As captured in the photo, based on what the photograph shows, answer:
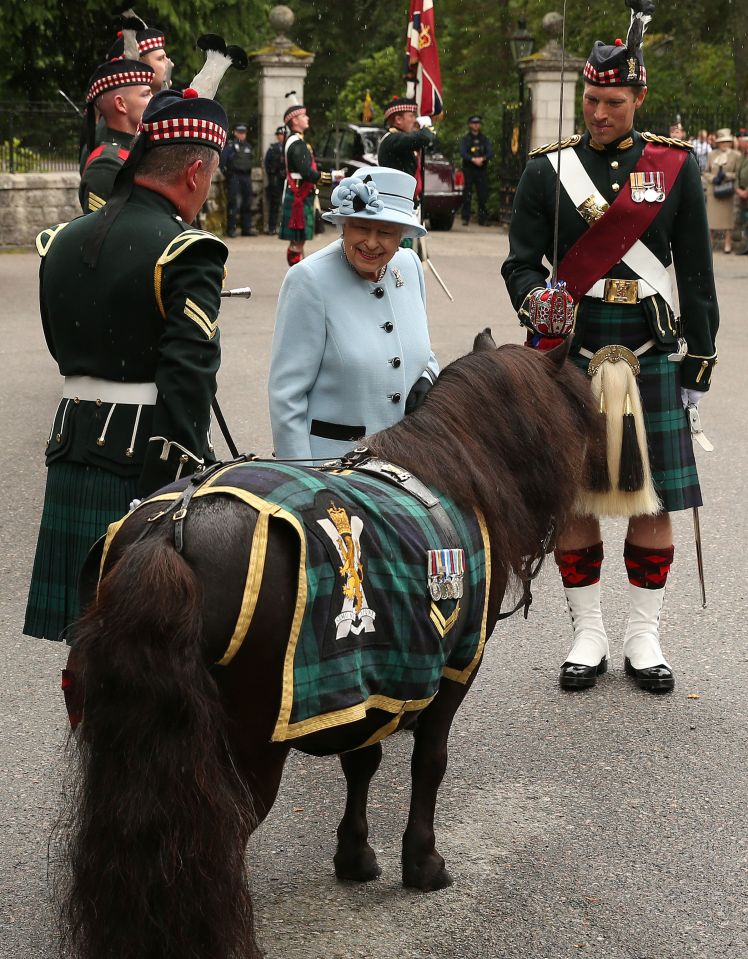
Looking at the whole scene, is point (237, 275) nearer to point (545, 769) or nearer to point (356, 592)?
point (545, 769)

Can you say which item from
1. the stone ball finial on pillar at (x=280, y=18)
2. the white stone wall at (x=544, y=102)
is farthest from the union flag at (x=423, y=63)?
the stone ball finial on pillar at (x=280, y=18)

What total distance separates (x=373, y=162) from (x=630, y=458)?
1906cm

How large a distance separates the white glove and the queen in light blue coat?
3.97ft

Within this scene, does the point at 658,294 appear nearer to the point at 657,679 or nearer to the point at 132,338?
the point at 657,679

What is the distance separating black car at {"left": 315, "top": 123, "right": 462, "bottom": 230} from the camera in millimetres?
23484

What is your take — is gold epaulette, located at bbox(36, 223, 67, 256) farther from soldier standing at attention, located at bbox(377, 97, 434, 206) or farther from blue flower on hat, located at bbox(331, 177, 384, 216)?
soldier standing at attention, located at bbox(377, 97, 434, 206)

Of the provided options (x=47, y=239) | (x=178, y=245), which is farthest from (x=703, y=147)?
(x=178, y=245)

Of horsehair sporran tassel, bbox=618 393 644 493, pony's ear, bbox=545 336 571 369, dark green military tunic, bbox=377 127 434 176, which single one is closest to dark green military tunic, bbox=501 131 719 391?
horsehair sporran tassel, bbox=618 393 644 493

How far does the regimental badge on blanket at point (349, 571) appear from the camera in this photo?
9.19 feet

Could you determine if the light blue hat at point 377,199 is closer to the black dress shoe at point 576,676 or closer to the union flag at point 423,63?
the black dress shoe at point 576,676

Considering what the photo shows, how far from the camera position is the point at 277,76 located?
23.9m

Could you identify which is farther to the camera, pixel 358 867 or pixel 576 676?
pixel 576 676

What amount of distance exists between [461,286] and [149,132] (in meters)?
12.8

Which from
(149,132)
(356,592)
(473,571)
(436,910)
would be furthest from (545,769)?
(149,132)
